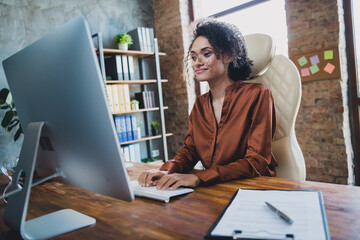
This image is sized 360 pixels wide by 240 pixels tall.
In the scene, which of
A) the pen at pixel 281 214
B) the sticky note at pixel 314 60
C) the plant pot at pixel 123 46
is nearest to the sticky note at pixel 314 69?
the sticky note at pixel 314 60

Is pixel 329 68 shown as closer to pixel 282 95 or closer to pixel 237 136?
pixel 282 95

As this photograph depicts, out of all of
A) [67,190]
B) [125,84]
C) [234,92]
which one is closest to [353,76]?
[234,92]

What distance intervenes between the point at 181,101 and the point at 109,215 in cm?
344

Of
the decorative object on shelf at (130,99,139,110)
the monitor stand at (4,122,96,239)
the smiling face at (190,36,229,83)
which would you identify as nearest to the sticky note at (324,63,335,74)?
the smiling face at (190,36,229,83)

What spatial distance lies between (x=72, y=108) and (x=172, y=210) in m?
0.40

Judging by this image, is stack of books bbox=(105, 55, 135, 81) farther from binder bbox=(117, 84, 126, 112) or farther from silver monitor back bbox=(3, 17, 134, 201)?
silver monitor back bbox=(3, 17, 134, 201)

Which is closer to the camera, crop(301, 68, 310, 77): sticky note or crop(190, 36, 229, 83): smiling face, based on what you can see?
crop(190, 36, 229, 83): smiling face

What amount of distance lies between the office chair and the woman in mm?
66

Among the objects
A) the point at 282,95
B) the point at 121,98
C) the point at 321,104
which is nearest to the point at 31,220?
the point at 282,95

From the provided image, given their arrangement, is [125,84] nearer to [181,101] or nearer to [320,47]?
[181,101]

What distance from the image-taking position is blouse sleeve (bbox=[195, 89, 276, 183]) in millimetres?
1102

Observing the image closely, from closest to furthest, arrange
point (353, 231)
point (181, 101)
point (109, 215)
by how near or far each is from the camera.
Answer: point (353, 231)
point (109, 215)
point (181, 101)

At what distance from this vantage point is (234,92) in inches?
59.0

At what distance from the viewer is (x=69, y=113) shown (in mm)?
681
